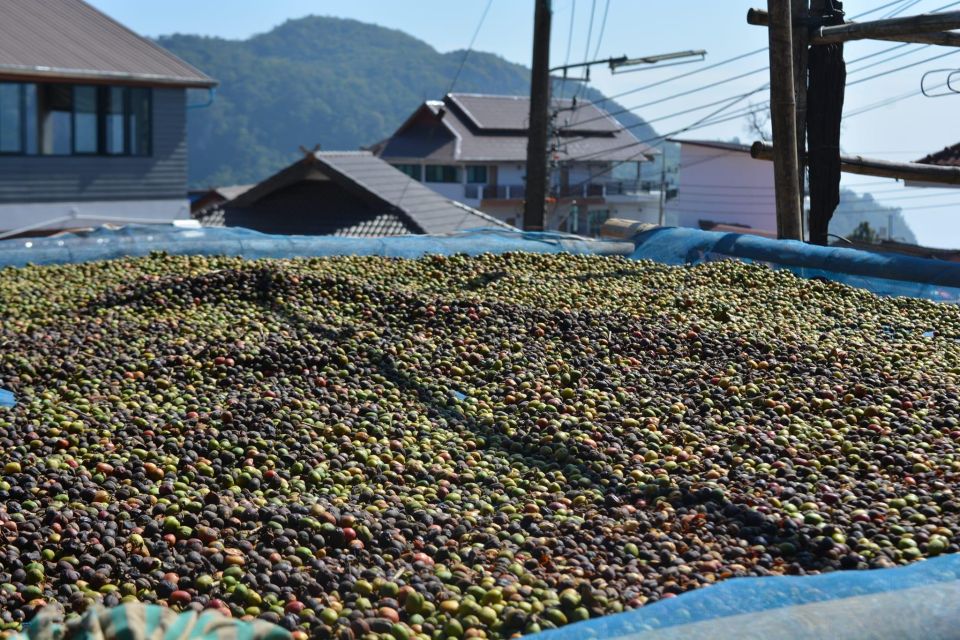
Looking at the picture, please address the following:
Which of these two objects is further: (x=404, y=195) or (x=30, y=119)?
(x=404, y=195)

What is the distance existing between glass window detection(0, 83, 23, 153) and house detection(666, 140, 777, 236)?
2257cm

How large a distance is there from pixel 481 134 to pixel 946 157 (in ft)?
96.5

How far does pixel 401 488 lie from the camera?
12.7ft

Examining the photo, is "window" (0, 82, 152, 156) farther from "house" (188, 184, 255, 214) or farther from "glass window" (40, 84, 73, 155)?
"house" (188, 184, 255, 214)

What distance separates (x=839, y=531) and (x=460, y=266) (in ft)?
15.7

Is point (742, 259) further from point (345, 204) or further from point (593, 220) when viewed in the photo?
point (593, 220)

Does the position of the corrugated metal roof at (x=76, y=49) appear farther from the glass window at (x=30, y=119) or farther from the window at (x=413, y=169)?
the window at (x=413, y=169)

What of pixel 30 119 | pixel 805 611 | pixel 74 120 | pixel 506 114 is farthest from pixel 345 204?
pixel 506 114

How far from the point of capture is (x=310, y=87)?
105 metres

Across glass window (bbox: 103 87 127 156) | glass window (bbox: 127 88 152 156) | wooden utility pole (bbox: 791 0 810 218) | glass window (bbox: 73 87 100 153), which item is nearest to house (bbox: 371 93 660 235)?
glass window (bbox: 127 88 152 156)

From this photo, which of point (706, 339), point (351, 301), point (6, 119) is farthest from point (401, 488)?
point (6, 119)

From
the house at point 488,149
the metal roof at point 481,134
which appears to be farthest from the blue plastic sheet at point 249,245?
the metal roof at point 481,134

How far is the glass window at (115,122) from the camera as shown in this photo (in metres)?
17.3

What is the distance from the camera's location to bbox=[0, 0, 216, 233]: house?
16.3 metres
